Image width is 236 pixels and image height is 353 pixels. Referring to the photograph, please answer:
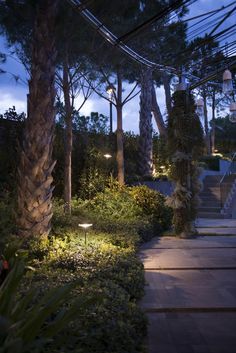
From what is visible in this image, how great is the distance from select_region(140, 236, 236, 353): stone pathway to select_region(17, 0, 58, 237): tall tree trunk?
2108mm

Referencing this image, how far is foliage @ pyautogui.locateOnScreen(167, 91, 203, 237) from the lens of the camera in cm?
1068

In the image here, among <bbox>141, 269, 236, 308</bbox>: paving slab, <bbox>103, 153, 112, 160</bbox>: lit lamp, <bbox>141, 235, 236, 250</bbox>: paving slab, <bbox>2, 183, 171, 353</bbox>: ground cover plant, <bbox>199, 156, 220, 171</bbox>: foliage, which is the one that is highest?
<bbox>199, 156, 220, 171</bbox>: foliage

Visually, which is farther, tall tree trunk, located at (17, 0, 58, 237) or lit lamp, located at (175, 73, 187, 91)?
lit lamp, located at (175, 73, 187, 91)

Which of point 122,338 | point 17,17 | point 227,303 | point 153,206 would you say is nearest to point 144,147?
point 153,206

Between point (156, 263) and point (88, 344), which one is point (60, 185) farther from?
point (88, 344)

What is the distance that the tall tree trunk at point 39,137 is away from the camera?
6590 millimetres

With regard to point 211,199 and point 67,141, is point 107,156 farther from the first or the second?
point 211,199

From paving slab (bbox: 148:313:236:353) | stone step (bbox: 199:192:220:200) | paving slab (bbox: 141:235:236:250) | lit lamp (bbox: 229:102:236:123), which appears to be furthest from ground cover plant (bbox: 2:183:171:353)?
stone step (bbox: 199:192:220:200)

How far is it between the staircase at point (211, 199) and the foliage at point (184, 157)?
221 inches

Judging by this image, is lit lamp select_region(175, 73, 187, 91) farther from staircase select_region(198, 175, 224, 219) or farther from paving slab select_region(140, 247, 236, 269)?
staircase select_region(198, 175, 224, 219)

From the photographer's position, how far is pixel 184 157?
10.8 meters

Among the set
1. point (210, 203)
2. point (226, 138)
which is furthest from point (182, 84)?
point (226, 138)

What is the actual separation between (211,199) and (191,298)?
1282 cm

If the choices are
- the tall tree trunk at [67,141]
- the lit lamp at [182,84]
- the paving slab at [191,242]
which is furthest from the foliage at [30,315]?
the lit lamp at [182,84]
